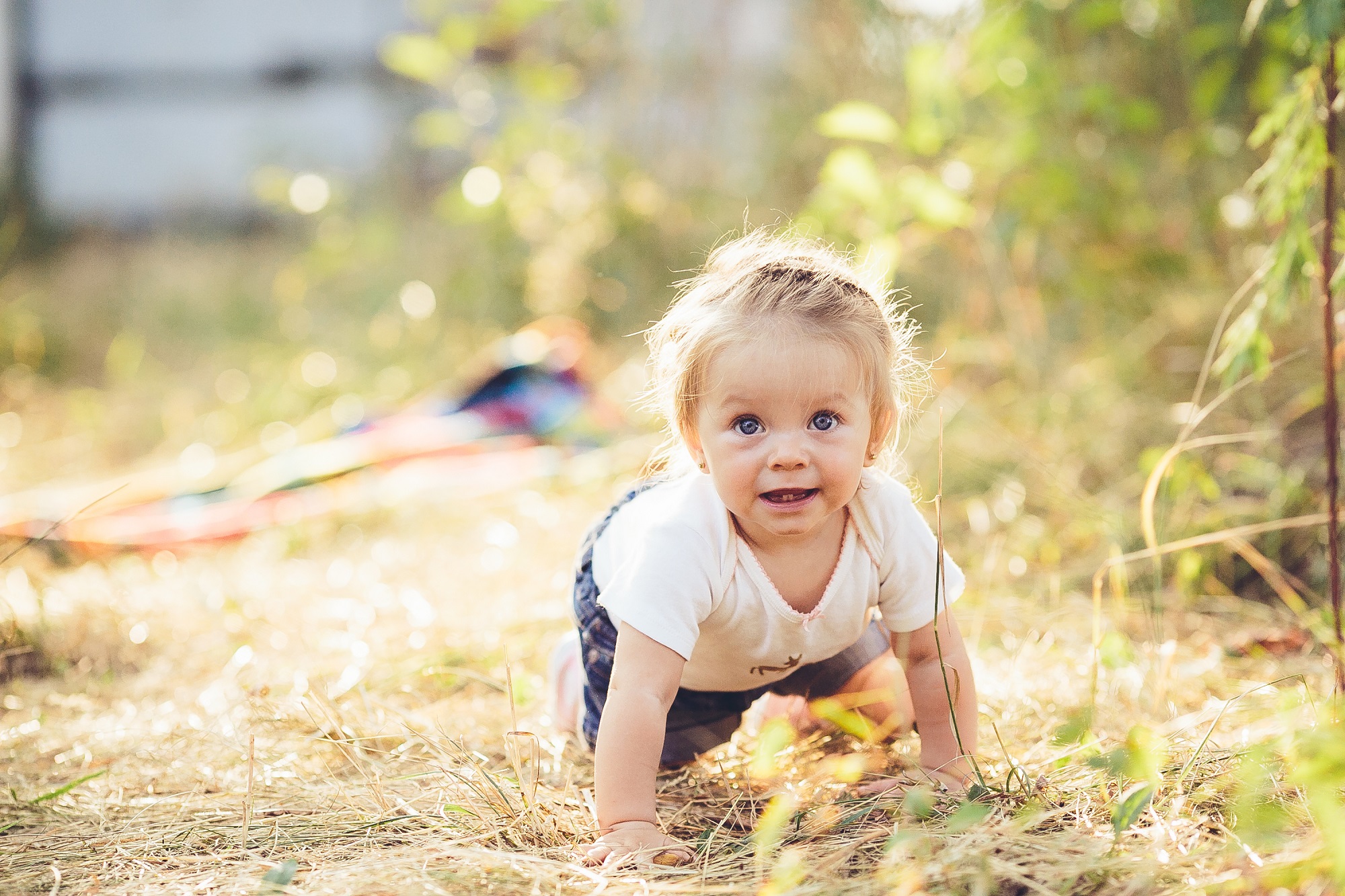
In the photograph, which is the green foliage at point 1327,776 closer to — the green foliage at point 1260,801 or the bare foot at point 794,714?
the green foliage at point 1260,801

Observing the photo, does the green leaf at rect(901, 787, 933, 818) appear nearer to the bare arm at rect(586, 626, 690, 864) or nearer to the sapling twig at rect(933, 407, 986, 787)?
the sapling twig at rect(933, 407, 986, 787)

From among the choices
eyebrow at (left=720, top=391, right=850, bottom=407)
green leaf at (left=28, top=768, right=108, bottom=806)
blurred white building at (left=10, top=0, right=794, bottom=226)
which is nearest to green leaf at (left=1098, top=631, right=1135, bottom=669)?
eyebrow at (left=720, top=391, right=850, bottom=407)

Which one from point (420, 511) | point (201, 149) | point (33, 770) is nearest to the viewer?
point (33, 770)

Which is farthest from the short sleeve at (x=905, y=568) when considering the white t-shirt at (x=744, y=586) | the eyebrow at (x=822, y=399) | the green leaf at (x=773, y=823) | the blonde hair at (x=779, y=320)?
the green leaf at (x=773, y=823)

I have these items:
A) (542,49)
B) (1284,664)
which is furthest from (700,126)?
(1284,664)

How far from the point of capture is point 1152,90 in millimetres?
3549

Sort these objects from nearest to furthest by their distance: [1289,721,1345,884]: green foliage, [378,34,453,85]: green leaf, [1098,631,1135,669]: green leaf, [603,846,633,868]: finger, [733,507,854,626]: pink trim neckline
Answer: [1289,721,1345,884]: green foliage → [603,846,633,868]: finger → [733,507,854,626]: pink trim neckline → [1098,631,1135,669]: green leaf → [378,34,453,85]: green leaf

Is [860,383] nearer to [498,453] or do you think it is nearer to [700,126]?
[498,453]

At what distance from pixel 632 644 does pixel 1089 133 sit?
2.86 metres

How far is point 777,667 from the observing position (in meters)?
1.64

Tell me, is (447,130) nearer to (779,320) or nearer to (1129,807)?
(779,320)

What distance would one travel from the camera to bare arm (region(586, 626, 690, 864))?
4.55 feet

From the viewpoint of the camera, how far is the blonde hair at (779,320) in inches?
57.1

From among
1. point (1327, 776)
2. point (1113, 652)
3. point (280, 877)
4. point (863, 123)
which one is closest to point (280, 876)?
point (280, 877)
